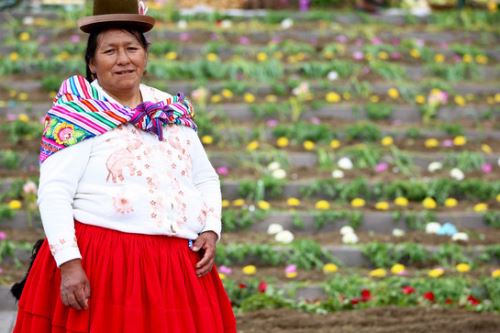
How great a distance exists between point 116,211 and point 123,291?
264mm

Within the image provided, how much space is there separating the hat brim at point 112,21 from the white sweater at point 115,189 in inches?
14.3

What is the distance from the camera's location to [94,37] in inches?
131

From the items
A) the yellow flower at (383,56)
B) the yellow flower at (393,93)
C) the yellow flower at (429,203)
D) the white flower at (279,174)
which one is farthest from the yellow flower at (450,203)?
the yellow flower at (383,56)

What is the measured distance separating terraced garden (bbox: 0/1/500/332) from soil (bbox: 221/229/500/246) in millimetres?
20

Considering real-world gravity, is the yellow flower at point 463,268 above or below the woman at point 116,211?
below

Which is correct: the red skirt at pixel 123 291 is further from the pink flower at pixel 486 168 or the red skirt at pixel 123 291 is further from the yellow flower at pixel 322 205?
the pink flower at pixel 486 168

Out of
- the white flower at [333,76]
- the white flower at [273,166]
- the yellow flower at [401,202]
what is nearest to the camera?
the yellow flower at [401,202]

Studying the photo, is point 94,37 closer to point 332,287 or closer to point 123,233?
point 123,233

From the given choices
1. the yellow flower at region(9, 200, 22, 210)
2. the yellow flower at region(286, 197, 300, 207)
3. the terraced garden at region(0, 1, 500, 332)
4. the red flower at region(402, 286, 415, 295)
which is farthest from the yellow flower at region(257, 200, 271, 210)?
the yellow flower at region(9, 200, 22, 210)

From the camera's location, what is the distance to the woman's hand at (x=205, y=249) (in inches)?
130

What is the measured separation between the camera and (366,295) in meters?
5.47

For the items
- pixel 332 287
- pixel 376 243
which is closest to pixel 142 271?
pixel 332 287

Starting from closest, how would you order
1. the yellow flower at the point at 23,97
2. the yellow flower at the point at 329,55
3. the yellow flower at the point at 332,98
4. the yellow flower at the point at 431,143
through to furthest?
the yellow flower at the point at 431,143, the yellow flower at the point at 23,97, the yellow flower at the point at 332,98, the yellow flower at the point at 329,55

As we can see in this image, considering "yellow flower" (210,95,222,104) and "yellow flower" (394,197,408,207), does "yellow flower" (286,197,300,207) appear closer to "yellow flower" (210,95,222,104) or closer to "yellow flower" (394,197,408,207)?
"yellow flower" (394,197,408,207)
